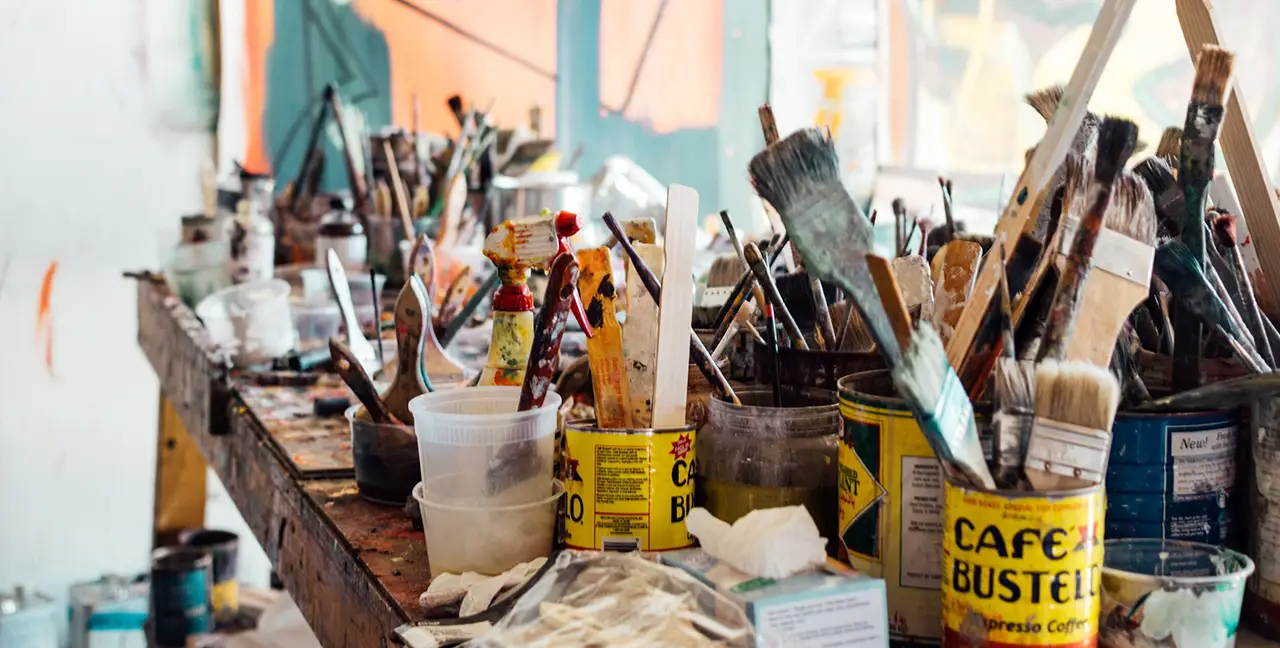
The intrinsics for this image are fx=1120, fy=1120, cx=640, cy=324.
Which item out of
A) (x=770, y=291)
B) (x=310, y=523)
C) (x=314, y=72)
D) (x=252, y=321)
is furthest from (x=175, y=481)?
(x=770, y=291)

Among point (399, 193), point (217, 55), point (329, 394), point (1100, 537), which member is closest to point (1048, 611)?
point (1100, 537)

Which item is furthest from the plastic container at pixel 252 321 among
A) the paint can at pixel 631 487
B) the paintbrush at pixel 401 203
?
the paint can at pixel 631 487

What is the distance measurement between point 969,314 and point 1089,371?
0.36 feet

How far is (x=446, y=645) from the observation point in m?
0.68

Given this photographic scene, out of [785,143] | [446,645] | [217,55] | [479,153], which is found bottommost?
[446,645]

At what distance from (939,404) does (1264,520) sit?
275mm

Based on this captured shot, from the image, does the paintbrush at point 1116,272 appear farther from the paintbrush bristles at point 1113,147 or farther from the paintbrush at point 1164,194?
the paintbrush at point 1164,194

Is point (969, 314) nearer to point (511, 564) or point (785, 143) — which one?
point (785, 143)

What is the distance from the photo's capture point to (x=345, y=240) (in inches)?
94.9

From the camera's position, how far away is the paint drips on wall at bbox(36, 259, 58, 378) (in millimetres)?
2947

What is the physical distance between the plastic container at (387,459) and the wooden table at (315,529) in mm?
17

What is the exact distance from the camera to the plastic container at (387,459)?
3.26ft

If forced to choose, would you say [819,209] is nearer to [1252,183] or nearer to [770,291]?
[770,291]

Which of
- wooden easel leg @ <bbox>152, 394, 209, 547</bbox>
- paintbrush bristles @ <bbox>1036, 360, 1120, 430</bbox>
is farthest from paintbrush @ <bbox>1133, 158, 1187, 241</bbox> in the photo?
wooden easel leg @ <bbox>152, 394, 209, 547</bbox>
